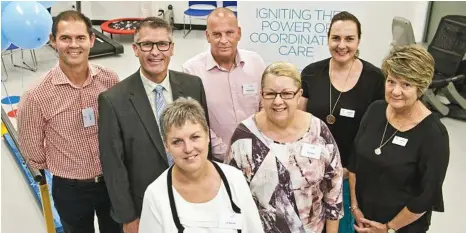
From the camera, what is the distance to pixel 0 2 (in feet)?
13.3

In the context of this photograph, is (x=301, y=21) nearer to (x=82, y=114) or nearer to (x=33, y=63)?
(x=82, y=114)

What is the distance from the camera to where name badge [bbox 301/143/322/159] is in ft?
7.23

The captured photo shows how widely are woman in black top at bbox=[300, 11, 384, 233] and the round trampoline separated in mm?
6653

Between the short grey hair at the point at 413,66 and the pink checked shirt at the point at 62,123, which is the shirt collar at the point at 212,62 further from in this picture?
the short grey hair at the point at 413,66

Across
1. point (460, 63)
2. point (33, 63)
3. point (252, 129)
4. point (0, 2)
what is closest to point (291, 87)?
point (252, 129)

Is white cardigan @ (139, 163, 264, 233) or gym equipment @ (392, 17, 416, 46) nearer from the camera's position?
white cardigan @ (139, 163, 264, 233)

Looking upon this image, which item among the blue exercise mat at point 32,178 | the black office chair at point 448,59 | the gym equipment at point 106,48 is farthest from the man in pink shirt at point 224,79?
the gym equipment at point 106,48

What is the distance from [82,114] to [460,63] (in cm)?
519

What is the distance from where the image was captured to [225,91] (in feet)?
9.66

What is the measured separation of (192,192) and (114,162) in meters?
0.56

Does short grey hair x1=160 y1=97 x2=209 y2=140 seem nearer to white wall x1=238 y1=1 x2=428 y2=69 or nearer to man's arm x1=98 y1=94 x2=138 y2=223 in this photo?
man's arm x1=98 y1=94 x2=138 y2=223

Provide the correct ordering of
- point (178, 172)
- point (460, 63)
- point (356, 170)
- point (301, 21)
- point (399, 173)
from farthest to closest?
point (460, 63)
point (301, 21)
point (356, 170)
point (399, 173)
point (178, 172)

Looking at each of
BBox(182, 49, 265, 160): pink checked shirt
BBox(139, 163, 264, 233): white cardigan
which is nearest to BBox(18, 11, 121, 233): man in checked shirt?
BBox(182, 49, 265, 160): pink checked shirt

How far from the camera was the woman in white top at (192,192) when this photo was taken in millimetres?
1914
